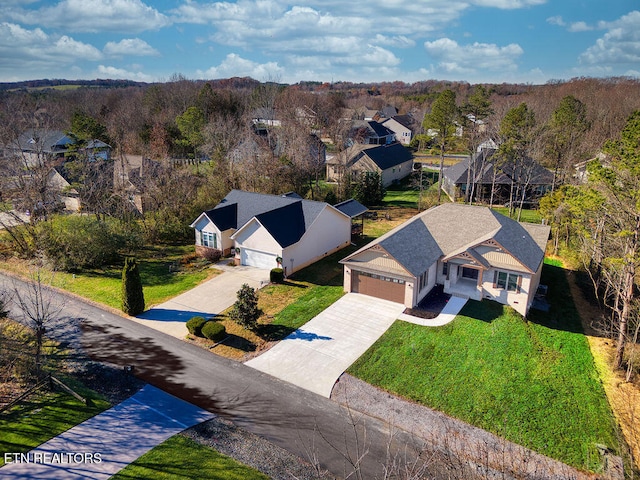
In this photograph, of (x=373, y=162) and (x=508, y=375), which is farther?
(x=373, y=162)

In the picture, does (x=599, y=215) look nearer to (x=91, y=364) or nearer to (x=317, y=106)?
(x=91, y=364)

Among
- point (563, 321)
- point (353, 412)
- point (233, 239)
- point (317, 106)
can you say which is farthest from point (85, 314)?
point (317, 106)

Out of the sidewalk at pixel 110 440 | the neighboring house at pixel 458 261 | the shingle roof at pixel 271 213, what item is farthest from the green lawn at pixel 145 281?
the neighboring house at pixel 458 261

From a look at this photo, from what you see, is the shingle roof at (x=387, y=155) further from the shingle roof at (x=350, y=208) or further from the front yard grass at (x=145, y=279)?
the front yard grass at (x=145, y=279)

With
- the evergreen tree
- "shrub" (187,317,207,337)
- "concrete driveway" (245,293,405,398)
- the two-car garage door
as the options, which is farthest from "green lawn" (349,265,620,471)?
the evergreen tree

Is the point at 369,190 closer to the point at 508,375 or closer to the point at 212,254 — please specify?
the point at 212,254

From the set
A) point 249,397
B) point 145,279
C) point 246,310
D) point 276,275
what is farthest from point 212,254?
point 249,397

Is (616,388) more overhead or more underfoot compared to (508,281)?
more underfoot

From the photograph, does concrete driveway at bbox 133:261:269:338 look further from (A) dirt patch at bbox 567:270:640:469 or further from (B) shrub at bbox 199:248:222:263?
(A) dirt patch at bbox 567:270:640:469
